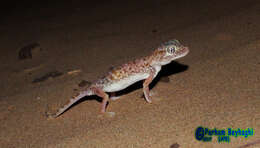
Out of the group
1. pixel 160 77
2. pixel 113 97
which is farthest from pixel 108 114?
pixel 160 77

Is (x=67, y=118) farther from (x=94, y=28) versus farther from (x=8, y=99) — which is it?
(x=94, y=28)

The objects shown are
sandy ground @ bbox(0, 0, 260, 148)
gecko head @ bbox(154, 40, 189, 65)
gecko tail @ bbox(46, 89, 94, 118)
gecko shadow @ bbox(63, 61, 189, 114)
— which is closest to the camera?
sandy ground @ bbox(0, 0, 260, 148)

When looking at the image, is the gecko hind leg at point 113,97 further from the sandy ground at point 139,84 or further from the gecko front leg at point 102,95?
the gecko front leg at point 102,95

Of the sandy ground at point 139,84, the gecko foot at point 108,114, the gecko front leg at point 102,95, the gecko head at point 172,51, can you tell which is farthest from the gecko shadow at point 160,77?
the gecko head at point 172,51

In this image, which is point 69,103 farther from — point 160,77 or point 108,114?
point 160,77

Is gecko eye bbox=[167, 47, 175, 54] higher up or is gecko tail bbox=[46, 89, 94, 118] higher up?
gecko eye bbox=[167, 47, 175, 54]

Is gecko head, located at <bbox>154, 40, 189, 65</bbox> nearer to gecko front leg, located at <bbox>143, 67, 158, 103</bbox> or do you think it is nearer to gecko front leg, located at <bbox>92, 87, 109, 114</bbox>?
gecko front leg, located at <bbox>143, 67, 158, 103</bbox>

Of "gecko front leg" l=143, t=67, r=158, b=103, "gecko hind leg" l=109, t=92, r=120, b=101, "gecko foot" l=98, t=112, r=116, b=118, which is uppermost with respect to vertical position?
"gecko front leg" l=143, t=67, r=158, b=103

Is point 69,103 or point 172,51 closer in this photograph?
point 172,51

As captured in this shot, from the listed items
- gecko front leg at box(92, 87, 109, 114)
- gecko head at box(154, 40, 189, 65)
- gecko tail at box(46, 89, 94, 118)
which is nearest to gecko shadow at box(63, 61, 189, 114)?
gecko tail at box(46, 89, 94, 118)
